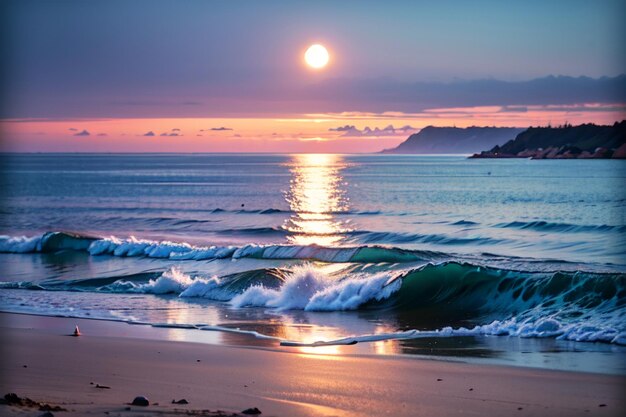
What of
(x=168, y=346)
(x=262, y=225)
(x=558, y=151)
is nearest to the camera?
(x=168, y=346)

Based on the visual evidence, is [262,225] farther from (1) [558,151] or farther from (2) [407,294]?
(1) [558,151]

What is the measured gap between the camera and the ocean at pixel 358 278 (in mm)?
12438

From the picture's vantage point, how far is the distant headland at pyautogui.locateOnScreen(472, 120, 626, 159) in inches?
5940

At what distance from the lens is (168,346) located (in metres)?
11.5

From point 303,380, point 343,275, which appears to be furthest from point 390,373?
point 343,275

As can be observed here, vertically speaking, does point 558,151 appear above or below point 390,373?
above

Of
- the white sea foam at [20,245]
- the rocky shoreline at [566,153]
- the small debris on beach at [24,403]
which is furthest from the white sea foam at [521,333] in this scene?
the rocky shoreline at [566,153]

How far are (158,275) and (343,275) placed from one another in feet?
16.5

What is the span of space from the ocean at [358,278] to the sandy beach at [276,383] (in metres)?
0.99

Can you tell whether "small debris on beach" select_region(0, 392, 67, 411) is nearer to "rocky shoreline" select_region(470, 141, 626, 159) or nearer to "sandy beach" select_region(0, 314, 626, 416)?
"sandy beach" select_region(0, 314, 626, 416)

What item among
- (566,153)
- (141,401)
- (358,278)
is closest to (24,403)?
(141,401)

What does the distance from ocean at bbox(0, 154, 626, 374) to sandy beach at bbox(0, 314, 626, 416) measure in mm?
987

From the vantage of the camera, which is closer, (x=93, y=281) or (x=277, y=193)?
(x=93, y=281)

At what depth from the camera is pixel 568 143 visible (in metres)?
182
